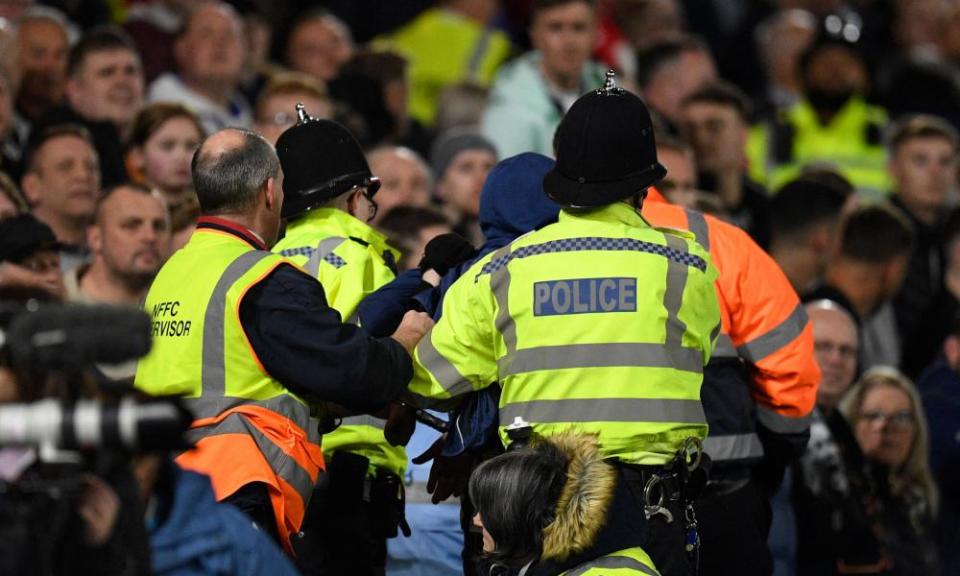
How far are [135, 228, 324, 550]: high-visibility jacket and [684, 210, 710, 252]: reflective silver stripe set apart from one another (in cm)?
159

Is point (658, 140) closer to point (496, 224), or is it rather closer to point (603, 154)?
point (496, 224)

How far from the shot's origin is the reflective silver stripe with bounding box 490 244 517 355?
6.30 m

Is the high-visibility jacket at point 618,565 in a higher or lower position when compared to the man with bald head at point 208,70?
lower

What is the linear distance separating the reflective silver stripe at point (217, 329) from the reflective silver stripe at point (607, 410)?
3.28 feet

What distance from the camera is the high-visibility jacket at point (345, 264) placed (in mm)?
7090

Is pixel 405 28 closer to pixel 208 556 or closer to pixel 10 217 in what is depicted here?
pixel 10 217

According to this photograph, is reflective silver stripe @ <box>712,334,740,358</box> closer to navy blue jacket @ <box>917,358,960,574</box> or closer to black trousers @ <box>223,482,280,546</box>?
black trousers @ <box>223,482,280,546</box>

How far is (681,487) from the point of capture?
6441mm

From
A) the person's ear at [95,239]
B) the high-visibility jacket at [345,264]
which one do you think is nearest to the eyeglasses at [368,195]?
the high-visibility jacket at [345,264]

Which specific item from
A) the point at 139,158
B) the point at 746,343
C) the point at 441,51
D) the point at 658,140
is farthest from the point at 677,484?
the point at 441,51

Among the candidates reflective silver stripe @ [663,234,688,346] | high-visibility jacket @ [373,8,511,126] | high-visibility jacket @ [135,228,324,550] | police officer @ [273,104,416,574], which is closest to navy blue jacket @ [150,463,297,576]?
high-visibility jacket @ [135,228,324,550]

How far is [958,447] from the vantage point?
9805mm

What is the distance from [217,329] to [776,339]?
2042mm

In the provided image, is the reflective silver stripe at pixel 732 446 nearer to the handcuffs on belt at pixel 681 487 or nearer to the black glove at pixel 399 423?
the handcuffs on belt at pixel 681 487
